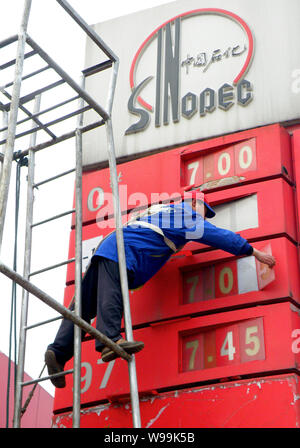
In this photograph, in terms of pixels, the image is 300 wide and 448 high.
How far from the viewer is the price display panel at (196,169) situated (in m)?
6.81

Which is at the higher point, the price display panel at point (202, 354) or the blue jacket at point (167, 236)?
the blue jacket at point (167, 236)

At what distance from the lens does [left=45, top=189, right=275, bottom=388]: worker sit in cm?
568

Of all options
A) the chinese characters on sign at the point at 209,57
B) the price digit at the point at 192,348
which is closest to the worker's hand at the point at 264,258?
the price digit at the point at 192,348

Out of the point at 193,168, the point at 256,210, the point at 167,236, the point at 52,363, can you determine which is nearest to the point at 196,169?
the point at 193,168

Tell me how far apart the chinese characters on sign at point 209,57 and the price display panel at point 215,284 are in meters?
2.36

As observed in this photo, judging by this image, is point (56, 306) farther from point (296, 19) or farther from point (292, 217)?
point (296, 19)

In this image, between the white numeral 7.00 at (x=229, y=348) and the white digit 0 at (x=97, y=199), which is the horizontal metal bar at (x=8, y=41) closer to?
the white digit 0 at (x=97, y=199)

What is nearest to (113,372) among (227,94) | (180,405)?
(180,405)

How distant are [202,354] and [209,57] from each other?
3315mm

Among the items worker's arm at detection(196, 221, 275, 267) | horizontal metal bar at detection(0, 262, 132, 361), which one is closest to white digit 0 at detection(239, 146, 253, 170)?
worker's arm at detection(196, 221, 275, 267)

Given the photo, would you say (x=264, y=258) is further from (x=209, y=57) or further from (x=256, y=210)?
(x=209, y=57)

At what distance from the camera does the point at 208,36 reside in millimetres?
8133

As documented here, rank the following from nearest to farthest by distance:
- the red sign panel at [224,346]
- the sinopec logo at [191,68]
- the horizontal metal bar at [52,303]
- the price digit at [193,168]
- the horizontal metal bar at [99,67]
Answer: the horizontal metal bar at [52,303] < the red sign panel at [224,346] < the horizontal metal bar at [99,67] < the price digit at [193,168] < the sinopec logo at [191,68]
